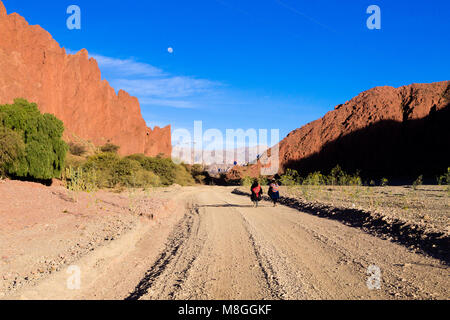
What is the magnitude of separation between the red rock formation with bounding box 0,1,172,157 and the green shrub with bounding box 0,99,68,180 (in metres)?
34.2

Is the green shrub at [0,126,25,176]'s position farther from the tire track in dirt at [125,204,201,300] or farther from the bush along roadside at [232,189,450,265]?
the bush along roadside at [232,189,450,265]

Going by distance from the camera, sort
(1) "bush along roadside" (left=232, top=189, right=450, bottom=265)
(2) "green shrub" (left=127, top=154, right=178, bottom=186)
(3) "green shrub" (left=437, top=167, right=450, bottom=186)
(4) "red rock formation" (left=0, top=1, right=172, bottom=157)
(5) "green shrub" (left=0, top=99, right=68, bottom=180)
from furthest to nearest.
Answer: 1. (4) "red rock formation" (left=0, top=1, right=172, bottom=157)
2. (2) "green shrub" (left=127, top=154, right=178, bottom=186)
3. (5) "green shrub" (left=0, top=99, right=68, bottom=180)
4. (3) "green shrub" (left=437, top=167, right=450, bottom=186)
5. (1) "bush along roadside" (left=232, top=189, right=450, bottom=265)

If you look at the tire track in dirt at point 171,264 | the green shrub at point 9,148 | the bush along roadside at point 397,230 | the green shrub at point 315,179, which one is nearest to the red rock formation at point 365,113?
the green shrub at point 315,179

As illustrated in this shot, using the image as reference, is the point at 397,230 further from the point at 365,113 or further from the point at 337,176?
the point at 365,113

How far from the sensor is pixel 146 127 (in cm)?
11606

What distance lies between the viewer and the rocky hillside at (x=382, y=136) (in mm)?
42219

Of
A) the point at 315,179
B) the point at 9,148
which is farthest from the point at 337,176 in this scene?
the point at 9,148

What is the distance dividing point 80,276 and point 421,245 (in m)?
7.54

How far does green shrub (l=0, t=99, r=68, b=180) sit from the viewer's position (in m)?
24.3

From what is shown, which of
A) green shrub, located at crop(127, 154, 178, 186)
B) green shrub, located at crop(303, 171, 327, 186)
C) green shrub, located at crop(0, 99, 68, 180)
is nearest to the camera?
green shrub, located at crop(303, 171, 327, 186)

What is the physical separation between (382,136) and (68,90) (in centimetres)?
7768

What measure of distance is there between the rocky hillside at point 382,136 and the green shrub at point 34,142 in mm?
35911

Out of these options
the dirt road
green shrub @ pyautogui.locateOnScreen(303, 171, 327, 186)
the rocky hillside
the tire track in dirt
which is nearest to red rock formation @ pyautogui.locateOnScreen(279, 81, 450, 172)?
the rocky hillside

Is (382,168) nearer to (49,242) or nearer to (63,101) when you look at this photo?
(49,242)
